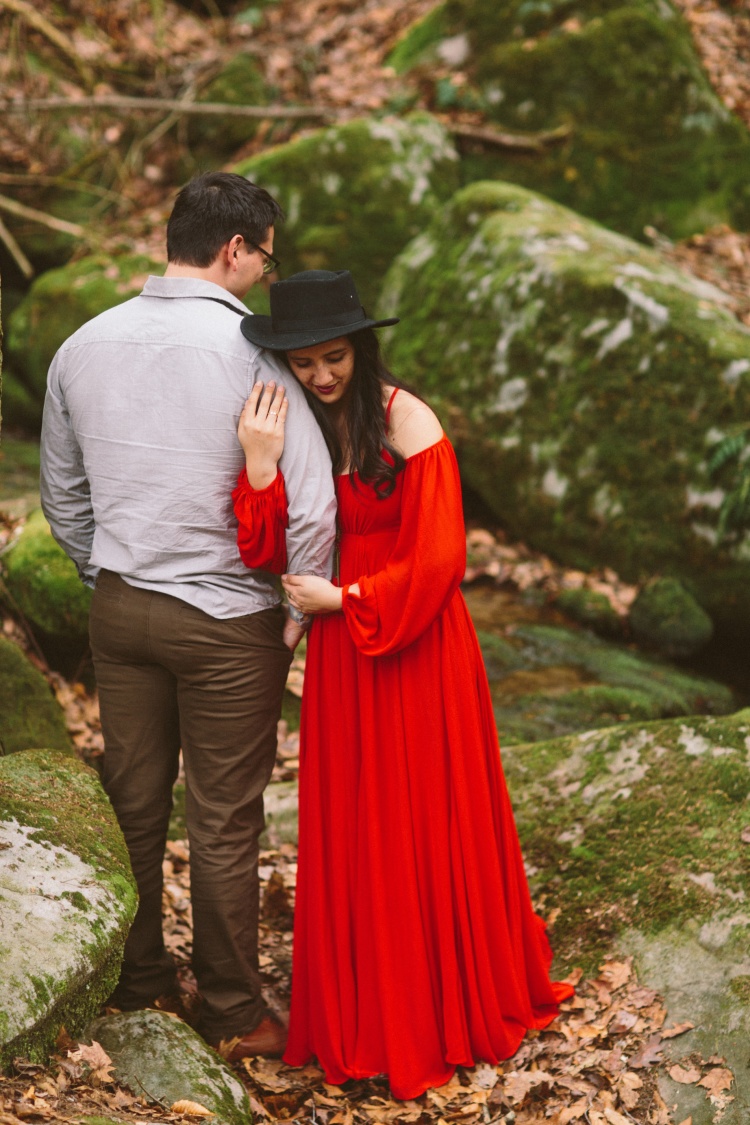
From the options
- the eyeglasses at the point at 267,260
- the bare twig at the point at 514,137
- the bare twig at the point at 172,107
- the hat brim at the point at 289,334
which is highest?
the bare twig at the point at 172,107

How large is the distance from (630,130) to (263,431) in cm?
778

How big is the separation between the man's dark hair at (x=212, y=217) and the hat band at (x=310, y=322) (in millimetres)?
294

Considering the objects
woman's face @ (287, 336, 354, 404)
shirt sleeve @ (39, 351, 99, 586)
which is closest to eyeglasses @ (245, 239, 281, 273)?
woman's face @ (287, 336, 354, 404)

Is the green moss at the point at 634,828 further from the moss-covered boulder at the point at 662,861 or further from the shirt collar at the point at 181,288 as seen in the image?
the shirt collar at the point at 181,288

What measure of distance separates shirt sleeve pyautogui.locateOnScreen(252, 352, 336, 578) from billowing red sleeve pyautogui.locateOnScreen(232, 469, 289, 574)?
3 centimetres

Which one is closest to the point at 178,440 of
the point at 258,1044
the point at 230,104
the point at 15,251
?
the point at 258,1044

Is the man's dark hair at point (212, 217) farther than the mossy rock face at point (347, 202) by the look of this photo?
No

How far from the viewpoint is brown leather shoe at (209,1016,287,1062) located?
3.53 metres

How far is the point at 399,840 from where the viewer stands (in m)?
3.36

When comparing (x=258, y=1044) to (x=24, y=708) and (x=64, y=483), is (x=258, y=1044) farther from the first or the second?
(x=64, y=483)

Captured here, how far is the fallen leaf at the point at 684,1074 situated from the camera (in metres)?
3.08

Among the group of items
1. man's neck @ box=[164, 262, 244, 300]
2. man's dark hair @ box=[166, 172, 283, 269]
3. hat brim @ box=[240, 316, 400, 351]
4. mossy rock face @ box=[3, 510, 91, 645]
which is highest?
man's dark hair @ box=[166, 172, 283, 269]

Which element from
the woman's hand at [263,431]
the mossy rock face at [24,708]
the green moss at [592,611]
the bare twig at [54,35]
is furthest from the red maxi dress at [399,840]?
the bare twig at [54,35]

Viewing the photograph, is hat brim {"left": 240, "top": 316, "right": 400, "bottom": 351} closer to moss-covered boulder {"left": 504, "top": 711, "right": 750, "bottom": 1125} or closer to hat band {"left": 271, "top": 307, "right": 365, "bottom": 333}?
hat band {"left": 271, "top": 307, "right": 365, "bottom": 333}
